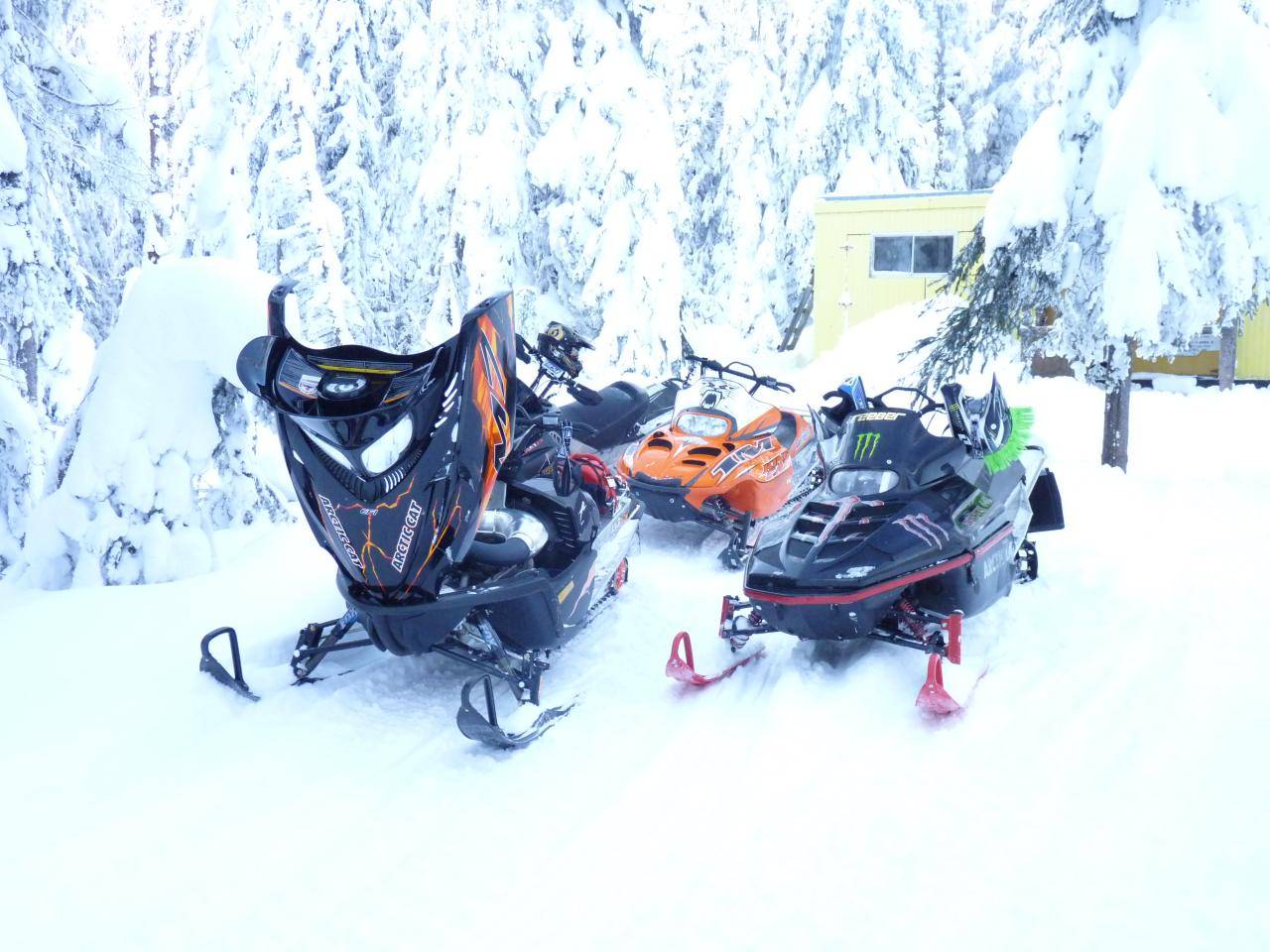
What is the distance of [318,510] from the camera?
3812 millimetres

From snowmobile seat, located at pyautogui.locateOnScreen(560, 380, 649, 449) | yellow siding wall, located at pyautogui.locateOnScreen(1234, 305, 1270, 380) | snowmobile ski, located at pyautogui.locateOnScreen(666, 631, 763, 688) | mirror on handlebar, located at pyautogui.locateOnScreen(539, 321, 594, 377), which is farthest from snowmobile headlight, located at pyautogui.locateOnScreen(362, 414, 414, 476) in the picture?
yellow siding wall, located at pyautogui.locateOnScreen(1234, 305, 1270, 380)

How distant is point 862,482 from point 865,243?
44.9ft

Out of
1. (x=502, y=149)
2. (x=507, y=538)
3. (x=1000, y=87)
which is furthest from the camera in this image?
(x=1000, y=87)

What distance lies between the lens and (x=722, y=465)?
6.36m

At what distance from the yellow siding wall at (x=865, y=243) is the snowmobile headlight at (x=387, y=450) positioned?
13.9 meters

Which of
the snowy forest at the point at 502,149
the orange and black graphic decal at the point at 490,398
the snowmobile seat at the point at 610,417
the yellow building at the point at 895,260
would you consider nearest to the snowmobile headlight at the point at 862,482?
the orange and black graphic decal at the point at 490,398

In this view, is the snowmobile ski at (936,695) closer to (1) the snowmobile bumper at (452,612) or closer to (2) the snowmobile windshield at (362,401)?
(1) the snowmobile bumper at (452,612)

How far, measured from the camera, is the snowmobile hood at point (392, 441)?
362 cm

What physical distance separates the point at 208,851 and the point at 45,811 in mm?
667

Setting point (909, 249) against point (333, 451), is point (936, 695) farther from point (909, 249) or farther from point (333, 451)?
point (909, 249)

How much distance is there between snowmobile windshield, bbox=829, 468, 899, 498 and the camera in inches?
171

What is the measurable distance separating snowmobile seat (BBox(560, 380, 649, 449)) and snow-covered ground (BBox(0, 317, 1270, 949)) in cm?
242

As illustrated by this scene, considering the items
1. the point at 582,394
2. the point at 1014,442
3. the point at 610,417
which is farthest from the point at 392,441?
the point at 610,417

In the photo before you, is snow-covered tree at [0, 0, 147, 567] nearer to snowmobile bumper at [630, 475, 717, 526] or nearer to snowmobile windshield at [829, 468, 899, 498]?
snowmobile bumper at [630, 475, 717, 526]
